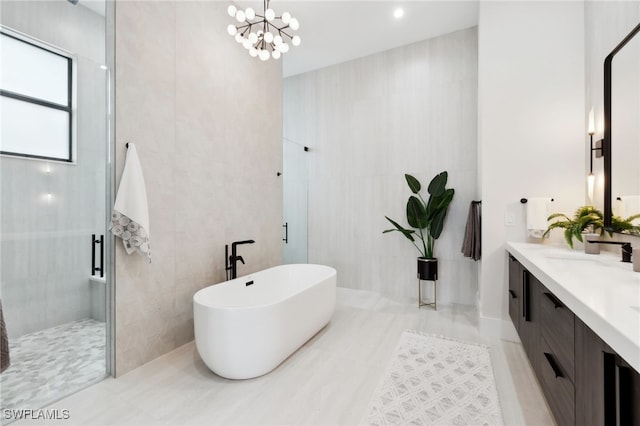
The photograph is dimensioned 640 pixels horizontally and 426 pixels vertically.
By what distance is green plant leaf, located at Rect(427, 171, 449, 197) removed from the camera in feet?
10.8

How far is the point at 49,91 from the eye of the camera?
1732 mm

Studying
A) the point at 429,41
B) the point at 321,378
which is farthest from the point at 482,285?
the point at 429,41

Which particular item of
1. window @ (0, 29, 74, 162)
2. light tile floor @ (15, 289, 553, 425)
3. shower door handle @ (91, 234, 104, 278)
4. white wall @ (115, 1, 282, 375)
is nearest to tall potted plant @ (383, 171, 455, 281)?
light tile floor @ (15, 289, 553, 425)

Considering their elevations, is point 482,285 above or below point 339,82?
below

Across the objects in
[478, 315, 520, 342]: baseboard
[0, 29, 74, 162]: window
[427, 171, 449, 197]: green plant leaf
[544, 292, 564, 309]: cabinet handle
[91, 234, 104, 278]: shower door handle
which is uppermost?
[0, 29, 74, 162]: window

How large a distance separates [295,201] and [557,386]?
334 centimetres

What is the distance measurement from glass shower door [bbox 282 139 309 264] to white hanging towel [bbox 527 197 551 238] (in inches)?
105

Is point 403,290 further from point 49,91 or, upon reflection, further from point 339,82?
point 49,91

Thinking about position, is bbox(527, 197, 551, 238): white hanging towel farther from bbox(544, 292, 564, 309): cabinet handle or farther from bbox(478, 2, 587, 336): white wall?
bbox(544, 292, 564, 309): cabinet handle

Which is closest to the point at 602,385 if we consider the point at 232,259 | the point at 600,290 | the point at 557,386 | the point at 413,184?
the point at 600,290

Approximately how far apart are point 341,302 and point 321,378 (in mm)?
1619

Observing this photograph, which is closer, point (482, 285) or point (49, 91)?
point (49, 91)

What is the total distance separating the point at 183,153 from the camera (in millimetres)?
2379

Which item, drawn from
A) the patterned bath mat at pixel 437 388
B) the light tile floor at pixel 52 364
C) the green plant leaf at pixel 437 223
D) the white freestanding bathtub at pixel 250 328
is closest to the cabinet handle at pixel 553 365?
the patterned bath mat at pixel 437 388
